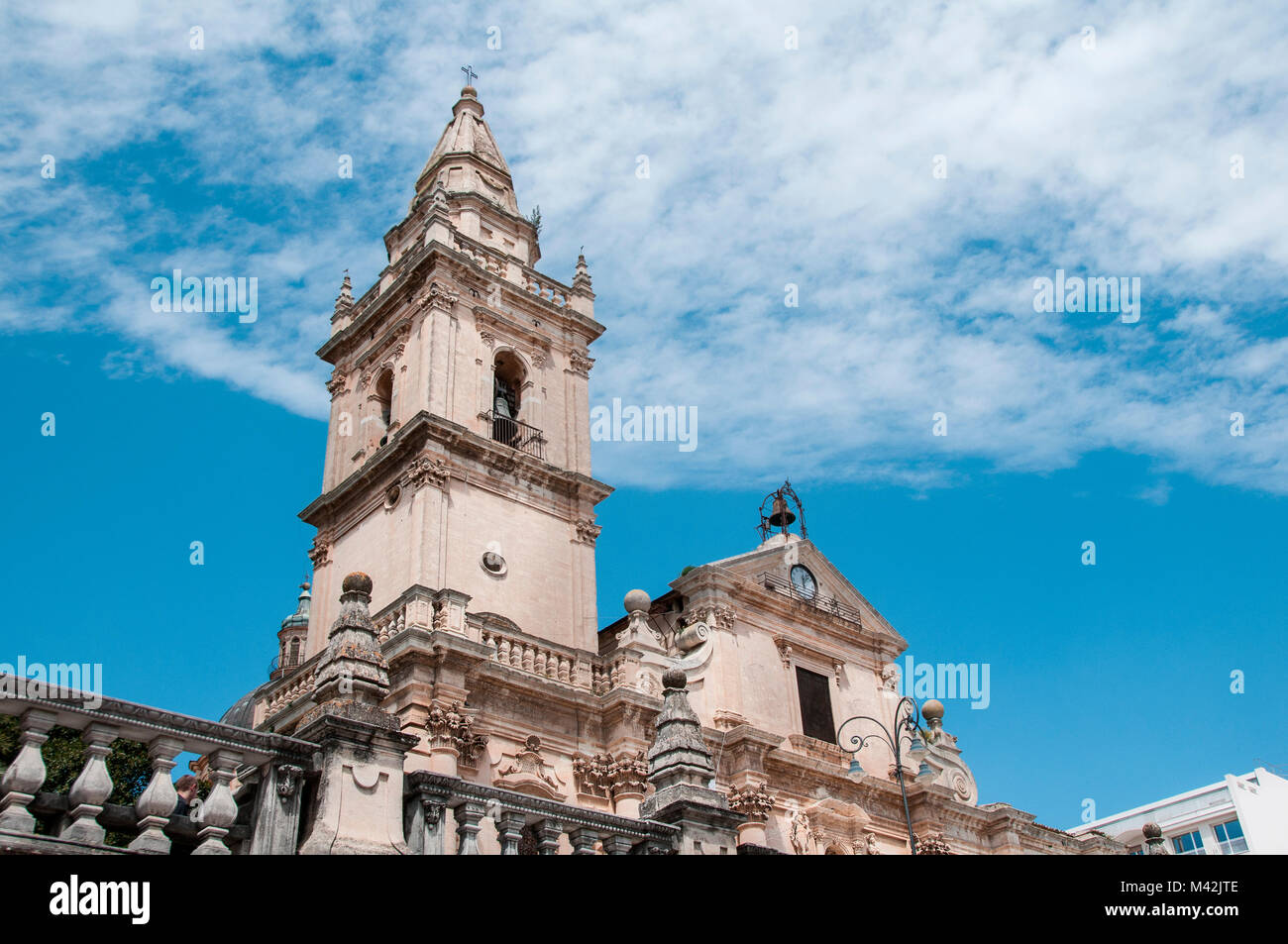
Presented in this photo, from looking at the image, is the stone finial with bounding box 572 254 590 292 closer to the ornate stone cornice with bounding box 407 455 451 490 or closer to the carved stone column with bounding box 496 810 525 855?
the ornate stone cornice with bounding box 407 455 451 490

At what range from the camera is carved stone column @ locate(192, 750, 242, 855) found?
758 centimetres

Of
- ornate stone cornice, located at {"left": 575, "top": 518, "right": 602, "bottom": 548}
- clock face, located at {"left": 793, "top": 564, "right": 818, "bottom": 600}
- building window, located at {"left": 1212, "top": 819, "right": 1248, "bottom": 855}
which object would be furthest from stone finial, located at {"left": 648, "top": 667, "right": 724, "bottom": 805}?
building window, located at {"left": 1212, "top": 819, "right": 1248, "bottom": 855}

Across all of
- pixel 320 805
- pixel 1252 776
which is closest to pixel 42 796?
pixel 320 805

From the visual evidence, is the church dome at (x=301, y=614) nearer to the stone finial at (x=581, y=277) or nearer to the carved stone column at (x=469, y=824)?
the stone finial at (x=581, y=277)

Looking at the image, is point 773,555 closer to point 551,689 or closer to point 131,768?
point 551,689

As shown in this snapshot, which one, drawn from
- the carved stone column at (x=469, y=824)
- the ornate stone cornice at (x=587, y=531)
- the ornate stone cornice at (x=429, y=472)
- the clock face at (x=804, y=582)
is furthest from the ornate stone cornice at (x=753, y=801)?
the carved stone column at (x=469, y=824)

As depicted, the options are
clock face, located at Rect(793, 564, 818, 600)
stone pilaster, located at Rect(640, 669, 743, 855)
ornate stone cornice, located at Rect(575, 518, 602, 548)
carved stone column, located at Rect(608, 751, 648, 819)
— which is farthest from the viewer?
clock face, located at Rect(793, 564, 818, 600)

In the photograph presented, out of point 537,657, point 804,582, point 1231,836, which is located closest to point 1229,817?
point 1231,836

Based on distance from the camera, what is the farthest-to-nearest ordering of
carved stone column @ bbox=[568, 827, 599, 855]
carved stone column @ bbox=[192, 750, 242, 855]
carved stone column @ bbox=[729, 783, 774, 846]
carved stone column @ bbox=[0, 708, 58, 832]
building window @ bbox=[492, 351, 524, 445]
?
1. building window @ bbox=[492, 351, 524, 445]
2. carved stone column @ bbox=[729, 783, 774, 846]
3. carved stone column @ bbox=[568, 827, 599, 855]
4. carved stone column @ bbox=[192, 750, 242, 855]
5. carved stone column @ bbox=[0, 708, 58, 832]

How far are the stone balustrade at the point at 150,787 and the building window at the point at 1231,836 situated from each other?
54350 millimetres

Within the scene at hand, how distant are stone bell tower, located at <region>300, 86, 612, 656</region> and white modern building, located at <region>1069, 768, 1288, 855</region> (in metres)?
33.4

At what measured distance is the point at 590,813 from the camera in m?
9.70

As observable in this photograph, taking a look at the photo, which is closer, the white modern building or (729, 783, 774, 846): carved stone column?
(729, 783, 774, 846): carved stone column

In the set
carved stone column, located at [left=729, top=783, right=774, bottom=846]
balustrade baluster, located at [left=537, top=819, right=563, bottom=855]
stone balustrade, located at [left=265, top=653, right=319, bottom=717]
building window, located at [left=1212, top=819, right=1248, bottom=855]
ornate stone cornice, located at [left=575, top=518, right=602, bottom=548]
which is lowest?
building window, located at [left=1212, top=819, right=1248, bottom=855]
